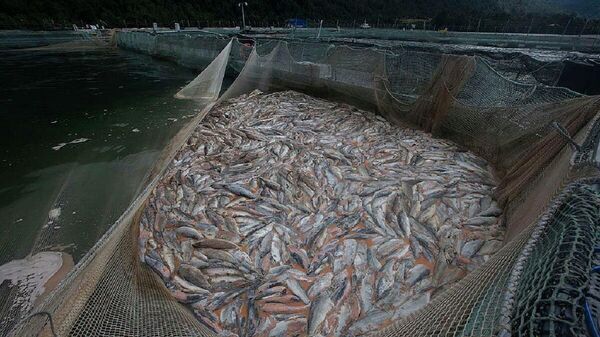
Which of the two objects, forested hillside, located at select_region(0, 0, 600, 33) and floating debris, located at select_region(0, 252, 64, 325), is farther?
forested hillside, located at select_region(0, 0, 600, 33)

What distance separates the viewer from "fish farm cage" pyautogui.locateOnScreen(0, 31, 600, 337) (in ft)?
5.75

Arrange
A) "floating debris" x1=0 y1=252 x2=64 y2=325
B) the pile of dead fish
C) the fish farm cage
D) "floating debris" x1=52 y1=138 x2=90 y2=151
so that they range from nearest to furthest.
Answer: the fish farm cage < the pile of dead fish < "floating debris" x1=0 y1=252 x2=64 y2=325 < "floating debris" x1=52 y1=138 x2=90 y2=151

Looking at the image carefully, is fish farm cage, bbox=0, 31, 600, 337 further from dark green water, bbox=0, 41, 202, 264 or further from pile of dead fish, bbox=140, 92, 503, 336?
dark green water, bbox=0, 41, 202, 264

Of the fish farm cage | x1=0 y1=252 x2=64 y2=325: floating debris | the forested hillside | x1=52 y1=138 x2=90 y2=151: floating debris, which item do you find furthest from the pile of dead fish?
the forested hillside

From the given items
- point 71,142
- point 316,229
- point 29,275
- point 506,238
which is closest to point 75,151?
point 71,142

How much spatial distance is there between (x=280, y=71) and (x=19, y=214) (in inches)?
391

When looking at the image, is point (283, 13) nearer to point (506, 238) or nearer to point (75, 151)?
point (75, 151)

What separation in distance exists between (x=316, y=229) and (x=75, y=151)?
743 centimetres

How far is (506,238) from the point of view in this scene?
13.4 ft

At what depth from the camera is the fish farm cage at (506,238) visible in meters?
1.75

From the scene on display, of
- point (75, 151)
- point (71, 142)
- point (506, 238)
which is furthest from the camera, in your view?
point (71, 142)

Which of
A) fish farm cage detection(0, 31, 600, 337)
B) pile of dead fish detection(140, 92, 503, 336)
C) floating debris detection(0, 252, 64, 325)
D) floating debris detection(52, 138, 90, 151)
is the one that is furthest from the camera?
floating debris detection(52, 138, 90, 151)

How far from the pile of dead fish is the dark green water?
1.23 metres

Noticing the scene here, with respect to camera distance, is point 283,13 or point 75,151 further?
point 283,13
